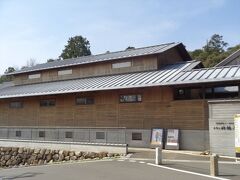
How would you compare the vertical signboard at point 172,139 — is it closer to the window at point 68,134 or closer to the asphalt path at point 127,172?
the asphalt path at point 127,172

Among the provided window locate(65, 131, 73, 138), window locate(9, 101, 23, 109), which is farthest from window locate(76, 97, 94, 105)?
window locate(9, 101, 23, 109)

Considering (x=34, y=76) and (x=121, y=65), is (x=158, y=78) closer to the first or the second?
(x=121, y=65)

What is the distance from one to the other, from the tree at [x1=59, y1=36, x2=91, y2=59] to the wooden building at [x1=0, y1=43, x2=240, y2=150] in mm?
41605

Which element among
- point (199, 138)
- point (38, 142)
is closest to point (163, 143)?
point (199, 138)

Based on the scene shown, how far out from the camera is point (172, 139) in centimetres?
2167

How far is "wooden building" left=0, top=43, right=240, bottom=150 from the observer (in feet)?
69.8

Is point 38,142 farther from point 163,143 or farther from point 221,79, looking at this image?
point 221,79

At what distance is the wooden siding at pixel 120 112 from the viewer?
2156 centimetres

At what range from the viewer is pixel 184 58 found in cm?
3319

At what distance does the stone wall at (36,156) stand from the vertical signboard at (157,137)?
2848 mm

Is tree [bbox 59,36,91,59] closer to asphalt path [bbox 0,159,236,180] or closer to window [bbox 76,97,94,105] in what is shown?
window [bbox 76,97,94,105]

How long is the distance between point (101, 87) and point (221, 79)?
353 inches

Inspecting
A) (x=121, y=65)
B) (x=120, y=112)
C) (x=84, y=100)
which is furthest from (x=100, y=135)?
(x=121, y=65)

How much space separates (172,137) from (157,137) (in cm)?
106
